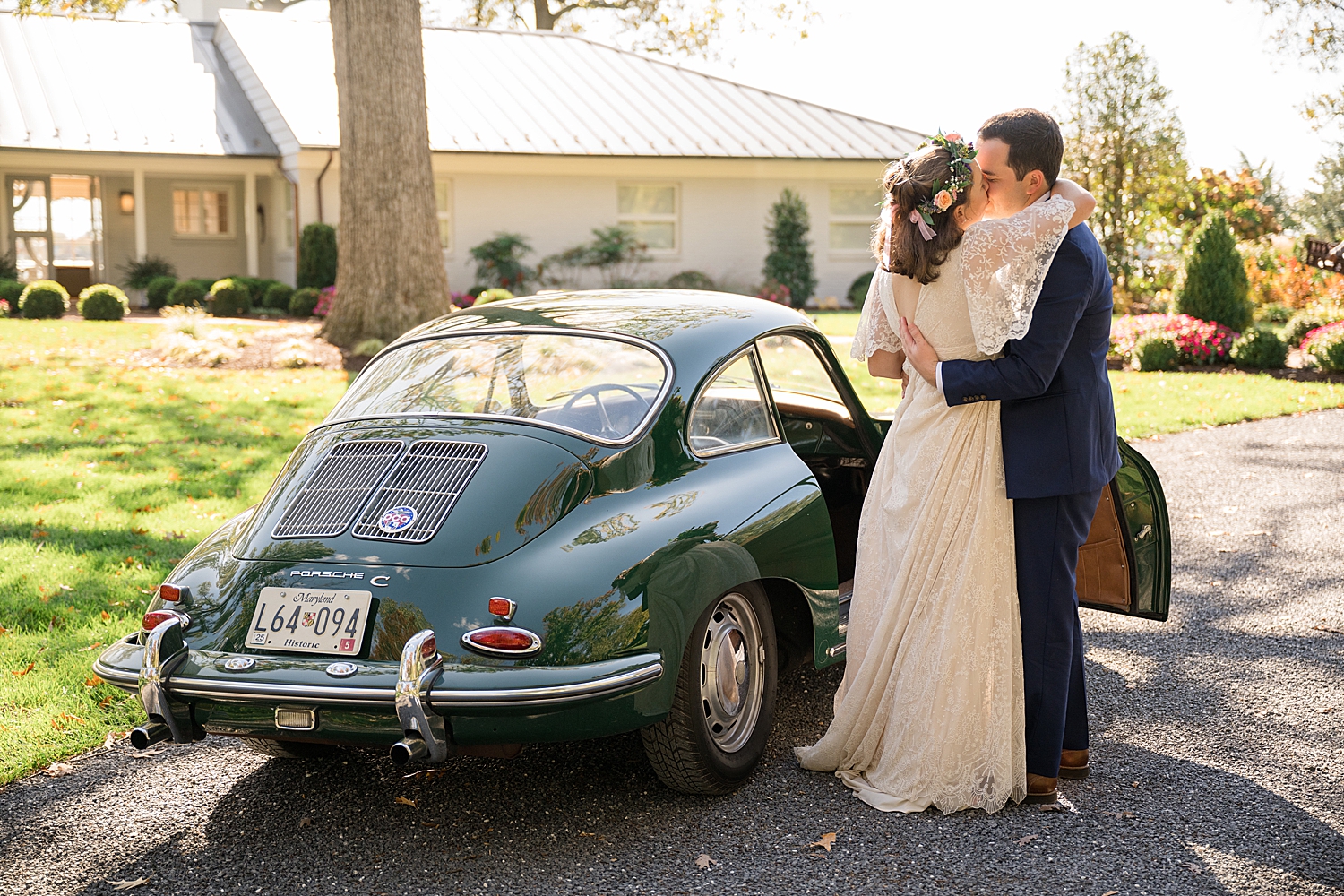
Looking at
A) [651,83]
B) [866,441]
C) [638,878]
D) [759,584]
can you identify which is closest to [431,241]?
[866,441]

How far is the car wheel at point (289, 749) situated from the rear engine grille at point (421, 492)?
3.36ft

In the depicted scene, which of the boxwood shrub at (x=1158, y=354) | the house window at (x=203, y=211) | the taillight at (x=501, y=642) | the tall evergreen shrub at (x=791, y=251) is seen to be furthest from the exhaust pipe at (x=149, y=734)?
the house window at (x=203, y=211)

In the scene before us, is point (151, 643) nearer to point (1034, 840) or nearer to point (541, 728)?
point (541, 728)

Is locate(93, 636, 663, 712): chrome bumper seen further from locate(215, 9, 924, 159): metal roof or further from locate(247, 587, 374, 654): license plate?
locate(215, 9, 924, 159): metal roof

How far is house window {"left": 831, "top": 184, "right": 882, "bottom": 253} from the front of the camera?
25266 millimetres

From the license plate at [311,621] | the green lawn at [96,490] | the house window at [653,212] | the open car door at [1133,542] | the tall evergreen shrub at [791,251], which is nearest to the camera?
the license plate at [311,621]

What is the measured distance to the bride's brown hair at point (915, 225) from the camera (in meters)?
3.63

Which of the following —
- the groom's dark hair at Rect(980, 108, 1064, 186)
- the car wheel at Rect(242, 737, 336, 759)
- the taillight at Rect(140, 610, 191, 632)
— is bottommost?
the car wheel at Rect(242, 737, 336, 759)

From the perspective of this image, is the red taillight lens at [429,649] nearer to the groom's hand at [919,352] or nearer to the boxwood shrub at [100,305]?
the groom's hand at [919,352]

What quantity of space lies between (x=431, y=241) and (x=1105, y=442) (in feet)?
35.6

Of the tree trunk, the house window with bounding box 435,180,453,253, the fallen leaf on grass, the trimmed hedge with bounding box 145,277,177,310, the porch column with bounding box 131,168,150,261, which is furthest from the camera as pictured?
the house window with bounding box 435,180,453,253

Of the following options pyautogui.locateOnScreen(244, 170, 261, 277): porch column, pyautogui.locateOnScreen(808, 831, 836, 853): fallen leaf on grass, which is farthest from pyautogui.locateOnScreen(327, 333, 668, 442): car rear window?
pyautogui.locateOnScreen(244, 170, 261, 277): porch column

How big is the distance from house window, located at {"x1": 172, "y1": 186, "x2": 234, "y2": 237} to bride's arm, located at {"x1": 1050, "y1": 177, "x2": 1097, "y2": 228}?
79.3 feet

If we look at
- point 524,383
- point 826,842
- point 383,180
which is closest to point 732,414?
point 524,383
